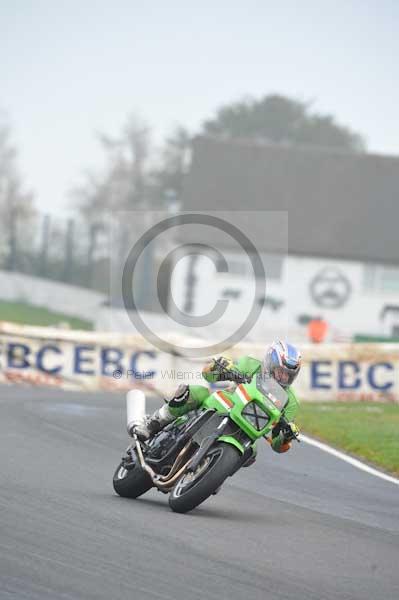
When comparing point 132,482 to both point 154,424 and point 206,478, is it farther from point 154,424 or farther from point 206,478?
point 206,478

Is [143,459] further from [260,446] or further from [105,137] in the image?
[105,137]

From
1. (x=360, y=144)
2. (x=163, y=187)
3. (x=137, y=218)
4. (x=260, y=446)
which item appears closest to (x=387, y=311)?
(x=137, y=218)

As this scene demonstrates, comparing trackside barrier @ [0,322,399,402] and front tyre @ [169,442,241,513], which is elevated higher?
front tyre @ [169,442,241,513]

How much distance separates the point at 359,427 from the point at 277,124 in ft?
312

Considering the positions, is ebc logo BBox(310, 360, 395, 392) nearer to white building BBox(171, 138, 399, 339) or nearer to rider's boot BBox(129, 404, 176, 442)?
rider's boot BBox(129, 404, 176, 442)

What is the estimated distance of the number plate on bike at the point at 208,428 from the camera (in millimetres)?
9672

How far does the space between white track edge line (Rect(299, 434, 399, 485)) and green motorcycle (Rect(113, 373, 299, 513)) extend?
3.83 meters

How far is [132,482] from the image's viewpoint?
10266 mm

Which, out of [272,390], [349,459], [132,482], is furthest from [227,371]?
[349,459]

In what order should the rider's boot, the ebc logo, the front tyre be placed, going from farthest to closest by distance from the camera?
the ebc logo < the rider's boot < the front tyre

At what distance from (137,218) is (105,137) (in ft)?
67.2

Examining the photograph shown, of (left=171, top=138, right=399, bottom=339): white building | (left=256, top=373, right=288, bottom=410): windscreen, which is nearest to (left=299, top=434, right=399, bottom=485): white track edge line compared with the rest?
(left=256, top=373, right=288, bottom=410): windscreen

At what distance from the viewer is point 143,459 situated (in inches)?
399

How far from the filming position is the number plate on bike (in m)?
9.67
